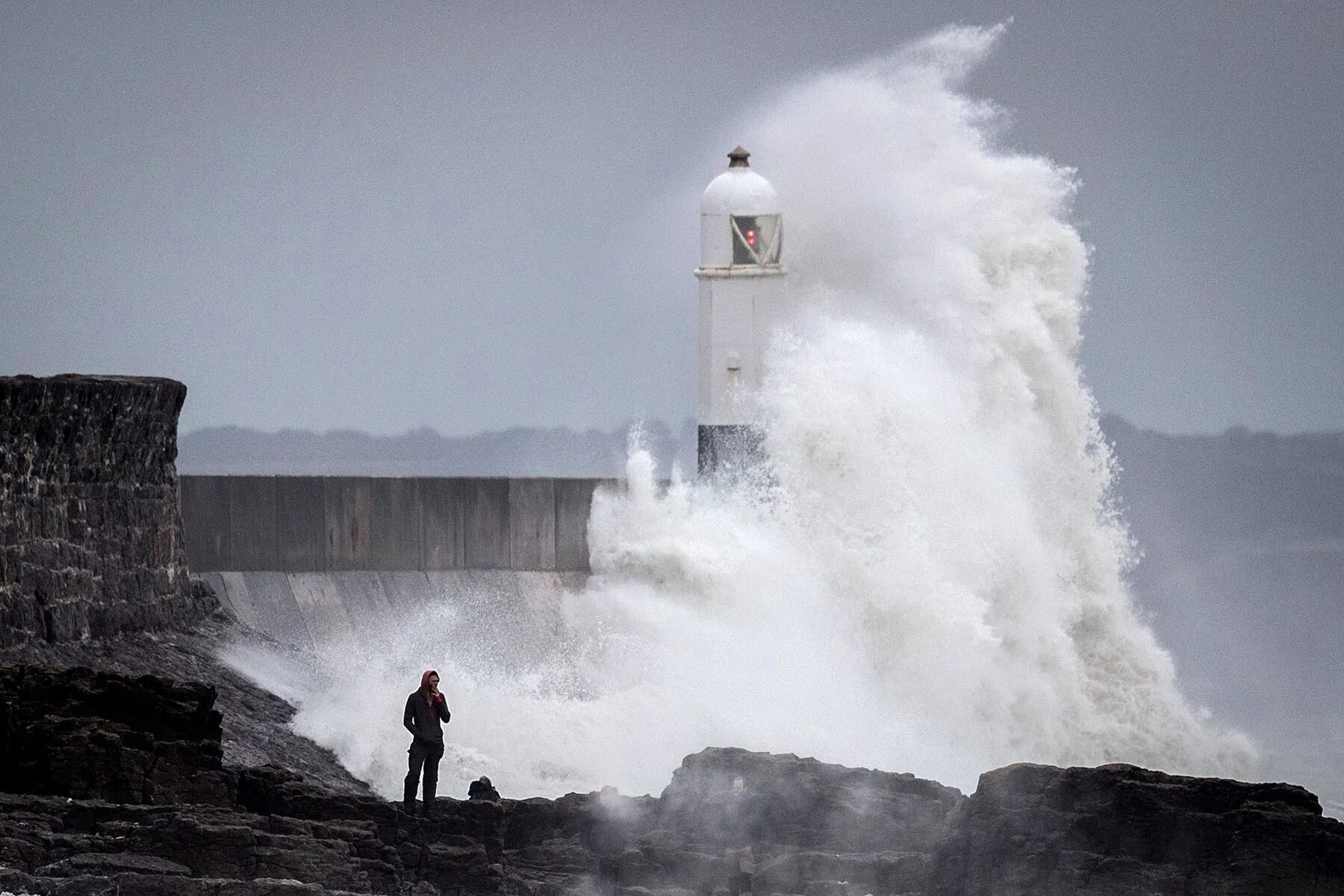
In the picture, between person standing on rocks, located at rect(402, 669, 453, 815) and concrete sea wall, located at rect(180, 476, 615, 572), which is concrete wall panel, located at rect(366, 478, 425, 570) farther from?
person standing on rocks, located at rect(402, 669, 453, 815)

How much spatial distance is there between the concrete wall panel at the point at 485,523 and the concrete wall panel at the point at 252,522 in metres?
1.84

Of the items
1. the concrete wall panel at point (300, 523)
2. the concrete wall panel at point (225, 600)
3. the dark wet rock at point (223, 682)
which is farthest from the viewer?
the concrete wall panel at point (300, 523)

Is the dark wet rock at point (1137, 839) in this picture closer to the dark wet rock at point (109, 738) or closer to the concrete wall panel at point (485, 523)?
the dark wet rock at point (109, 738)

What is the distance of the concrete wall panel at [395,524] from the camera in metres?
22.2

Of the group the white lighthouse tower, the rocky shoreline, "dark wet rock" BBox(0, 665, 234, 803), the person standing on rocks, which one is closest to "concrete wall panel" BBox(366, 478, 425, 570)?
the white lighthouse tower

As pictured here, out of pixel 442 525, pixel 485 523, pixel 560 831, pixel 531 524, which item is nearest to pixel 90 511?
pixel 560 831

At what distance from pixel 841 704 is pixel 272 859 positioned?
29.8 feet

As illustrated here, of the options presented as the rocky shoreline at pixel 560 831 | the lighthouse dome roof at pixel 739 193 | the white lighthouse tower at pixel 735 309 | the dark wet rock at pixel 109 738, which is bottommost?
the rocky shoreline at pixel 560 831

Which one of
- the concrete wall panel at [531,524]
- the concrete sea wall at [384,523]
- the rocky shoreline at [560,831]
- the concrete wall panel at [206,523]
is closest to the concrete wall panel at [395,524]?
the concrete sea wall at [384,523]

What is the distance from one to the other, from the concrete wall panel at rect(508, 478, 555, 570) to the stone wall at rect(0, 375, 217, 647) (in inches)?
174

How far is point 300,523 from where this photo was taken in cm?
2181

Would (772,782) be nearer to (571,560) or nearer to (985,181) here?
(571,560)

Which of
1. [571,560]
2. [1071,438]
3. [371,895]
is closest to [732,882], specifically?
[371,895]

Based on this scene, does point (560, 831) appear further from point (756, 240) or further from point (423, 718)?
point (756, 240)
